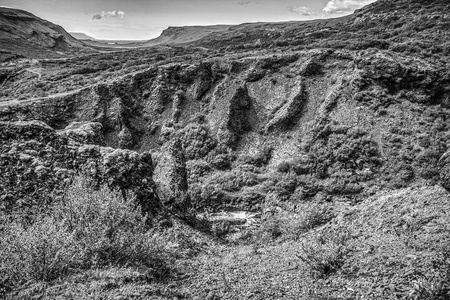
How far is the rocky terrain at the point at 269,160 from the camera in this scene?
7.26m

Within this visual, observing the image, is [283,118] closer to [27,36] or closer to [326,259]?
[326,259]

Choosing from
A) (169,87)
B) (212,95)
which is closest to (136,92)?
(169,87)

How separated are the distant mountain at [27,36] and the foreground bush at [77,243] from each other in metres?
106

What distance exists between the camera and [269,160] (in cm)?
2942

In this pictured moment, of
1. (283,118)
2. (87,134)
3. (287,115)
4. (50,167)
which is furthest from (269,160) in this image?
(50,167)

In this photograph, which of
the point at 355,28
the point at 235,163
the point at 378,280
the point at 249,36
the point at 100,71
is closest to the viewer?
the point at 378,280

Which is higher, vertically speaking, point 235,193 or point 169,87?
point 169,87

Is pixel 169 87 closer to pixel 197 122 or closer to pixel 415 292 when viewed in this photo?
pixel 197 122

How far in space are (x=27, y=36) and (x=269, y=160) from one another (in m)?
132

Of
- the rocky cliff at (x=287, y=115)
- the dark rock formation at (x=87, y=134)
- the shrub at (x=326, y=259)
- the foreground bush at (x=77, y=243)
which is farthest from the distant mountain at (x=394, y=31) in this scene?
the foreground bush at (x=77, y=243)

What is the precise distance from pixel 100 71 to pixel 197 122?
23808mm

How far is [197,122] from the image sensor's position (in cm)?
3403

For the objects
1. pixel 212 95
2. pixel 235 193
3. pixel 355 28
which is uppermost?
pixel 355 28

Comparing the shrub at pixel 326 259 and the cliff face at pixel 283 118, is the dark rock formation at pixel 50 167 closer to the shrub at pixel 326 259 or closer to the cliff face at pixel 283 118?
the shrub at pixel 326 259
